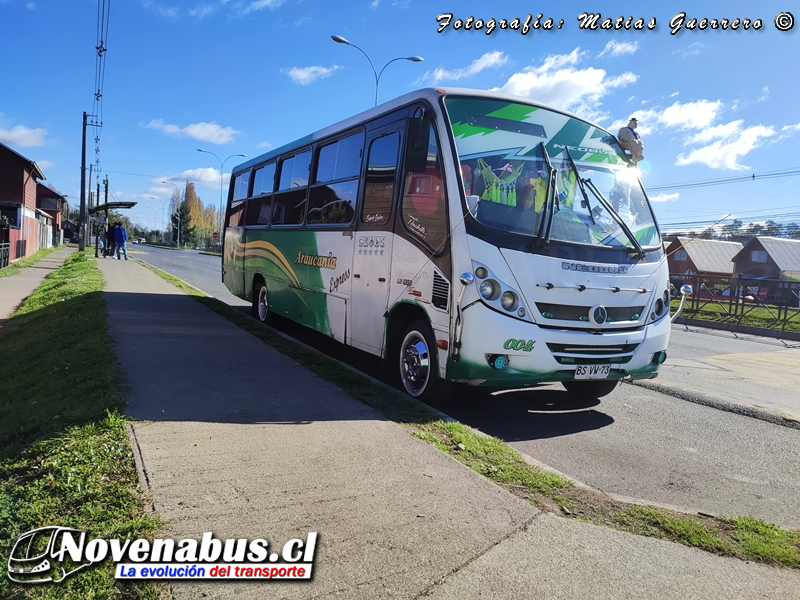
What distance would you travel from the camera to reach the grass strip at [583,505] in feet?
11.3

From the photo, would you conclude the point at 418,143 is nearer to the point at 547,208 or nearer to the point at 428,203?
the point at 428,203

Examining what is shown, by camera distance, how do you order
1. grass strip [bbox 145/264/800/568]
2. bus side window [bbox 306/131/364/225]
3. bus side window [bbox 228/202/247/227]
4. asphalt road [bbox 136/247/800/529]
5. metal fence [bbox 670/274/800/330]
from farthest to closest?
metal fence [bbox 670/274/800/330] → bus side window [bbox 228/202/247/227] → bus side window [bbox 306/131/364/225] → asphalt road [bbox 136/247/800/529] → grass strip [bbox 145/264/800/568]

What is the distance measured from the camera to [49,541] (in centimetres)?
304

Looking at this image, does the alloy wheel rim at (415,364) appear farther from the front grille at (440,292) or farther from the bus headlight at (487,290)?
the bus headlight at (487,290)

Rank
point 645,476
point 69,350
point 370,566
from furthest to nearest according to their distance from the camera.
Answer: point 69,350 < point 645,476 < point 370,566

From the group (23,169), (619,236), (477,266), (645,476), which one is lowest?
(645,476)

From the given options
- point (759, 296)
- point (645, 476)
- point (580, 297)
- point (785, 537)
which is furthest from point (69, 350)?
point (759, 296)

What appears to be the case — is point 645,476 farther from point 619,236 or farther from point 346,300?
point 346,300

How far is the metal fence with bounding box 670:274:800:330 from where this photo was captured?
20.8 m

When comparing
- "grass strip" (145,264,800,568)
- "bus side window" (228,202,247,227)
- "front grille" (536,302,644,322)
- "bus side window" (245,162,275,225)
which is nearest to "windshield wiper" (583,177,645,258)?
"front grille" (536,302,644,322)

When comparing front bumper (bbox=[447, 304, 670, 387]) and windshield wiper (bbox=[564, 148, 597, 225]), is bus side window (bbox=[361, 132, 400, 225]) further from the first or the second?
front bumper (bbox=[447, 304, 670, 387])

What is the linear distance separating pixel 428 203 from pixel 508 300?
4.35 ft

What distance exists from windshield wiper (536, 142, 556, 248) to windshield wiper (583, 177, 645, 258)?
45 cm

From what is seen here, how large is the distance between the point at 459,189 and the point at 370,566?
3625 mm
